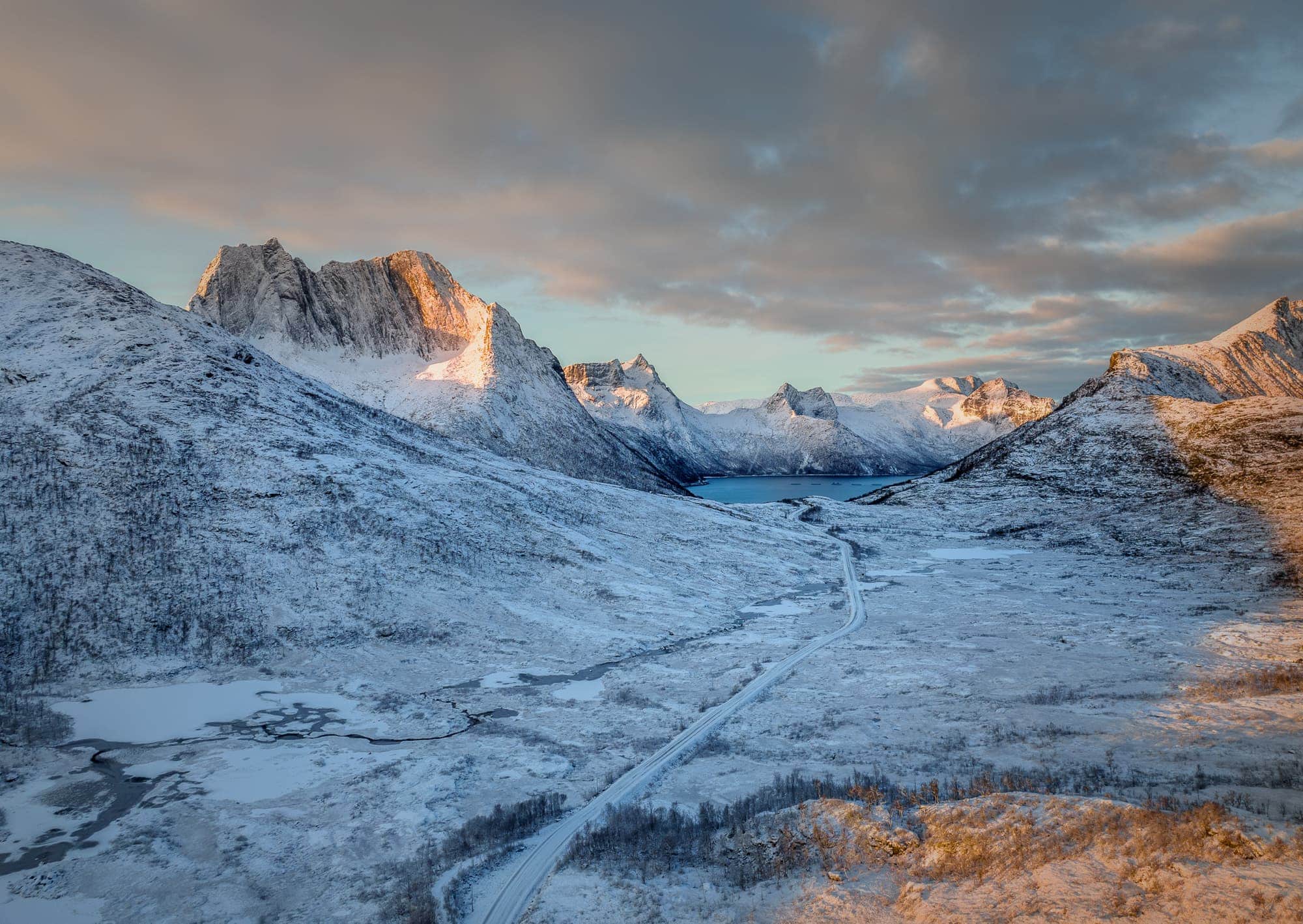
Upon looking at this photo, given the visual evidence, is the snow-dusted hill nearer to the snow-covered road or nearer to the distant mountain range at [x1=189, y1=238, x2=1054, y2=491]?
the distant mountain range at [x1=189, y1=238, x2=1054, y2=491]

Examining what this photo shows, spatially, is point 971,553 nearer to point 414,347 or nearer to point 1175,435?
point 1175,435

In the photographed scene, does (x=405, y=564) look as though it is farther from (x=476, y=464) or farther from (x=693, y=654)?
(x=476, y=464)

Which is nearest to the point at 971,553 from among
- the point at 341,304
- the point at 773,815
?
the point at 773,815

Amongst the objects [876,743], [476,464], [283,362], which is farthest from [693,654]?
[283,362]

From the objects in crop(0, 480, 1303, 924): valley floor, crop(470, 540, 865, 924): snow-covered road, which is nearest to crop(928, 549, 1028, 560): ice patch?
crop(0, 480, 1303, 924): valley floor

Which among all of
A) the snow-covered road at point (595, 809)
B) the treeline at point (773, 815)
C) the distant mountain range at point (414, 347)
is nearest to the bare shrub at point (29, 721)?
the snow-covered road at point (595, 809)
